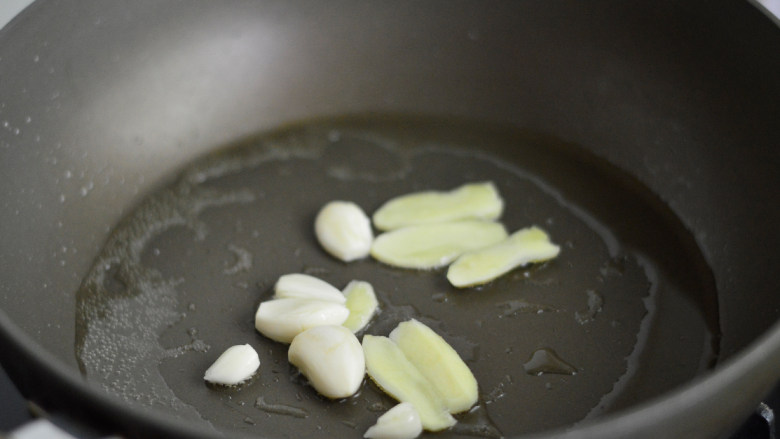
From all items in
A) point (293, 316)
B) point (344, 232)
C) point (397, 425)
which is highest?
point (344, 232)

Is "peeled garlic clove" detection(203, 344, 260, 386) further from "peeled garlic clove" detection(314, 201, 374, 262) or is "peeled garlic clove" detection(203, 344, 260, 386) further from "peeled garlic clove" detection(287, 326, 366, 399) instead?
"peeled garlic clove" detection(314, 201, 374, 262)

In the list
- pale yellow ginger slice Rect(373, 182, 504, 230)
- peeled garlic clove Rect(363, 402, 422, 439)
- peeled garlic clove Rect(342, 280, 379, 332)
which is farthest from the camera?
pale yellow ginger slice Rect(373, 182, 504, 230)

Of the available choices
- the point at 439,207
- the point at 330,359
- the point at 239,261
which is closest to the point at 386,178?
the point at 439,207

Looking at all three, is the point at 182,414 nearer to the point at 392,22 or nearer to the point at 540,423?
the point at 540,423

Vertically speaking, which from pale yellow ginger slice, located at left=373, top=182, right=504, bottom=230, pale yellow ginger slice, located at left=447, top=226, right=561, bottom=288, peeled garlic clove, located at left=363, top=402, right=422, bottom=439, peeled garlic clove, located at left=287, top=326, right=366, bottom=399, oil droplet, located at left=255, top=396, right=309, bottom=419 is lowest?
peeled garlic clove, located at left=363, top=402, right=422, bottom=439

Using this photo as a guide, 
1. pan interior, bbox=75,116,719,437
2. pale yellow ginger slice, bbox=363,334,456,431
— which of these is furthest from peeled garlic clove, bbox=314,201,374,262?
pale yellow ginger slice, bbox=363,334,456,431

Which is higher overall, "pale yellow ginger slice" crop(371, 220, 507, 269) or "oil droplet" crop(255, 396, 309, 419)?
"pale yellow ginger slice" crop(371, 220, 507, 269)

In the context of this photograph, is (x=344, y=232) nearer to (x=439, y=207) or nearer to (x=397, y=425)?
(x=439, y=207)

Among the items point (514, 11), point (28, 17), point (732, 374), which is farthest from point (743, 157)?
point (28, 17)
